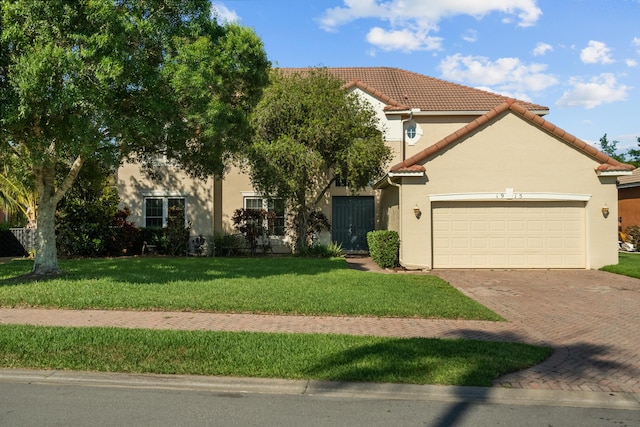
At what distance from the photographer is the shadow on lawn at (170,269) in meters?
12.2

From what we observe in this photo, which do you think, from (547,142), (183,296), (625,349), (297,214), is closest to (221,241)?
(297,214)

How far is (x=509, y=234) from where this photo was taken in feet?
51.5

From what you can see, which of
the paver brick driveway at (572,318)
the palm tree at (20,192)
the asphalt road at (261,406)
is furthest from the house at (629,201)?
the palm tree at (20,192)

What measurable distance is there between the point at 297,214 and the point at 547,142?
29.5 feet

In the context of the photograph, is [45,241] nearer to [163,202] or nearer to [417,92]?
[163,202]

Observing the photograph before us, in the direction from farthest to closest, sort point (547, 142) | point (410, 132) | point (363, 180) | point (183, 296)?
point (410, 132) → point (363, 180) → point (547, 142) → point (183, 296)

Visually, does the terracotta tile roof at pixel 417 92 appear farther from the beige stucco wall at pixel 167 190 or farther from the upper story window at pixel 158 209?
the upper story window at pixel 158 209

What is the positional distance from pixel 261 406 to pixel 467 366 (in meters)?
2.42

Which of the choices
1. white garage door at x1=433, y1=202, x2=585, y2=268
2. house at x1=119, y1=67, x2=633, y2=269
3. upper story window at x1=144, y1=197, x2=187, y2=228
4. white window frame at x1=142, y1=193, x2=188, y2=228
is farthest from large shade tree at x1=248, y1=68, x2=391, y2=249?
upper story window at x1=144, y1=197, x2=187, y2=228

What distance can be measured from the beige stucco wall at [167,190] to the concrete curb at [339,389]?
48.7 ft

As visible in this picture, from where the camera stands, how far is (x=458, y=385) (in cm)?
529

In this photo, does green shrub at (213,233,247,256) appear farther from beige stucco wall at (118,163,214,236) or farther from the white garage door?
the white garage door

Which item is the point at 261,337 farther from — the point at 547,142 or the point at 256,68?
the point at 547,142

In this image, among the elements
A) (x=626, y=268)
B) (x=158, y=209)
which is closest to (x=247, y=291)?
(x=626, y=268)
